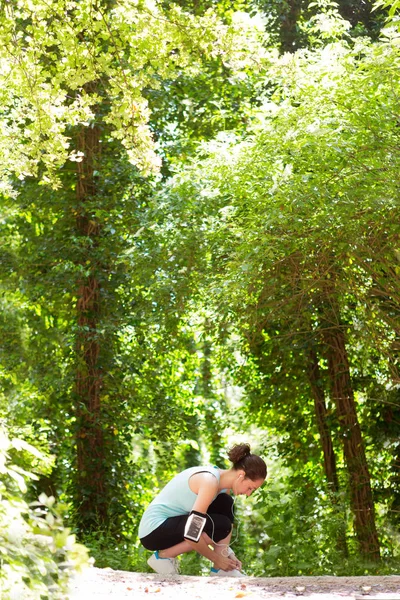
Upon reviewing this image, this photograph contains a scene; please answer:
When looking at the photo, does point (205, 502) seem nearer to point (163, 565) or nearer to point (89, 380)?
point (163, 565)

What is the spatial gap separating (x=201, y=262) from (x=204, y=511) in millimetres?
3013

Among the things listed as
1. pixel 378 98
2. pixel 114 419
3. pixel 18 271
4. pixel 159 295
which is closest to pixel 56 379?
pixel 114 419

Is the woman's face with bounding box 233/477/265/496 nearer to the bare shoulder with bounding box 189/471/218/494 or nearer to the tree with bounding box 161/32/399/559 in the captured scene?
the bare shoulder with bounding box 189/471/218/494

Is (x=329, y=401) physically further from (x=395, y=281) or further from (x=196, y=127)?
(x=196, y=127)

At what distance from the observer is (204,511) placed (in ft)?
14.0

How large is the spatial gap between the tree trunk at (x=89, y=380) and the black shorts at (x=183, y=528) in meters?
3.90

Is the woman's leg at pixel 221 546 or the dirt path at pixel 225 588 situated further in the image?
the woman's leg at pixel 221 546

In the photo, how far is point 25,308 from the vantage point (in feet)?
33.5

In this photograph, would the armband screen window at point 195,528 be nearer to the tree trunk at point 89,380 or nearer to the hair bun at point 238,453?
the hair bun at point 238,453

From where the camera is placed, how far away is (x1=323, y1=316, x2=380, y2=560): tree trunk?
290 inches

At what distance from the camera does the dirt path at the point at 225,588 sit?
3152mm

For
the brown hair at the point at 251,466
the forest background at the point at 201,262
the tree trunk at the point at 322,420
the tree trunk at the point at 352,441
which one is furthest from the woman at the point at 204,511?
the tree trunk at the point at 322,420

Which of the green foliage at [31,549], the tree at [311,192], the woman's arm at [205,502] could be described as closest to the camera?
the green foliage at [31,549]

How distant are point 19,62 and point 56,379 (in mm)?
4467
